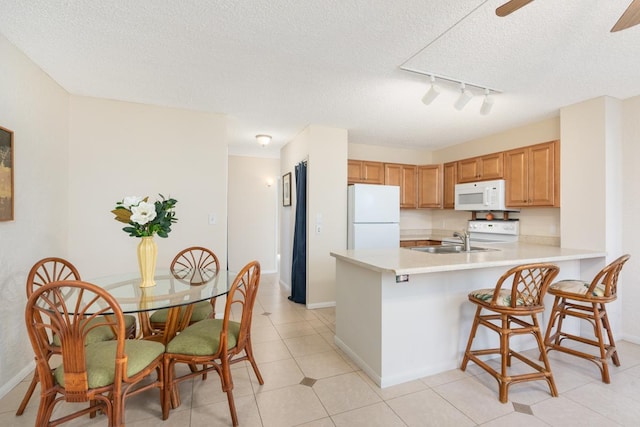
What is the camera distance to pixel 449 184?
15.9 ft

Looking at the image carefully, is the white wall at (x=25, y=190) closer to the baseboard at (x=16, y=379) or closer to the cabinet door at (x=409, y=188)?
the baseboard at (x=16, y=379)

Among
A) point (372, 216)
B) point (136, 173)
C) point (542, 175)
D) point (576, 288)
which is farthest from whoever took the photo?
point (372, 216)

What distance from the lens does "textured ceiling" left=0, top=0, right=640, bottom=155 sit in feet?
5.65

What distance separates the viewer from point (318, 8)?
1698mm

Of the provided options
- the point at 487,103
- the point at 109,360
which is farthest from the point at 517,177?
the point at 109,360

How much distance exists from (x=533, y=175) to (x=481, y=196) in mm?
681

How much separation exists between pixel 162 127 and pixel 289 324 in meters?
2.62

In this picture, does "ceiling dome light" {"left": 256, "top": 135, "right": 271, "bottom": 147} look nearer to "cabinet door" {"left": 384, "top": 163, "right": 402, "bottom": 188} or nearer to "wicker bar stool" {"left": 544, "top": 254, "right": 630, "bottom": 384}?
"cabinet door" {"left": 384, "top": 163, "right": 402, "bottom": 188}

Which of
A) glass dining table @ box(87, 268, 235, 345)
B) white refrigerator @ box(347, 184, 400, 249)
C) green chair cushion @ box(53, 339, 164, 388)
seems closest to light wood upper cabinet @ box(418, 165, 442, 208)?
white refrigerator @ box(347, 184, 400, 249)

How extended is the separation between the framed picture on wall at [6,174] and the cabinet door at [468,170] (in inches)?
197

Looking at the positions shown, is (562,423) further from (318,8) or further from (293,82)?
(293,82)

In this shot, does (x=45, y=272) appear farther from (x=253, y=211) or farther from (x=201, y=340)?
(x=253, y=211)

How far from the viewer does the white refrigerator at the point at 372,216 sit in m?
4.03

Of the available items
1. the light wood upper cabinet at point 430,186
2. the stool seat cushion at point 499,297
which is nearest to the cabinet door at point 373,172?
the light wood upper cabinet at point 430,186
